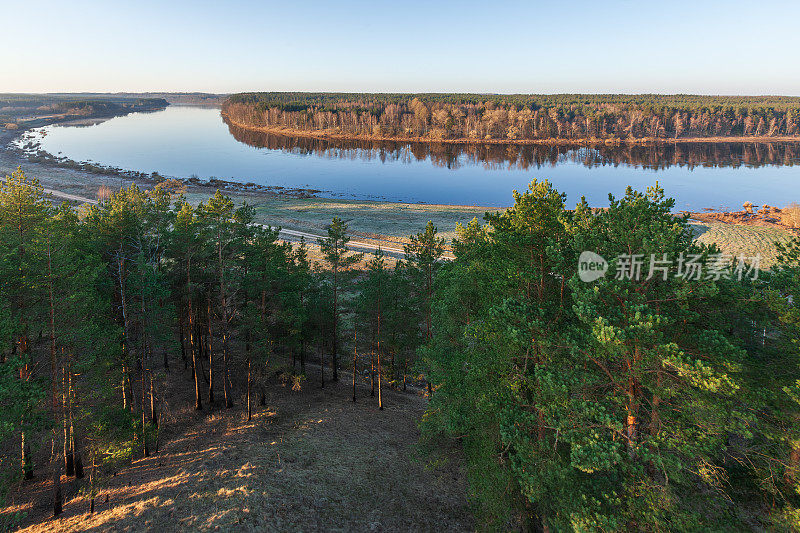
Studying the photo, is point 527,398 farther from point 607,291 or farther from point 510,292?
point 607,291

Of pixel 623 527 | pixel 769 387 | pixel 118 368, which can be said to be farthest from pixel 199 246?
pixel 769 387

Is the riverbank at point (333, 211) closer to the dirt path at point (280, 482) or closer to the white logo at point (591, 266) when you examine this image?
the dirt path at point (280, 482)

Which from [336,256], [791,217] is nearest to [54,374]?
[336,256]

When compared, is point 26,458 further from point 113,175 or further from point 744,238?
point 113,175

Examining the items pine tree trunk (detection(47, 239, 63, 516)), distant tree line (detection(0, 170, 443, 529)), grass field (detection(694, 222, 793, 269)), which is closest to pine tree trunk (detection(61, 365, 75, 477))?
distant tree line (detection(0, 170, 443, 529))

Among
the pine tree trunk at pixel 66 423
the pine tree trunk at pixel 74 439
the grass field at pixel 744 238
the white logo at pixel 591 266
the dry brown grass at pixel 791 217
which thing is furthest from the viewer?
the dry brown grass at pixel 791 217

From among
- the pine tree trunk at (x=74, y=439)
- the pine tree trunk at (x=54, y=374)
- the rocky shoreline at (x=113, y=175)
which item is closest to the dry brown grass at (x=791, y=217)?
the pine tree trunk at (x=54, y=374)
